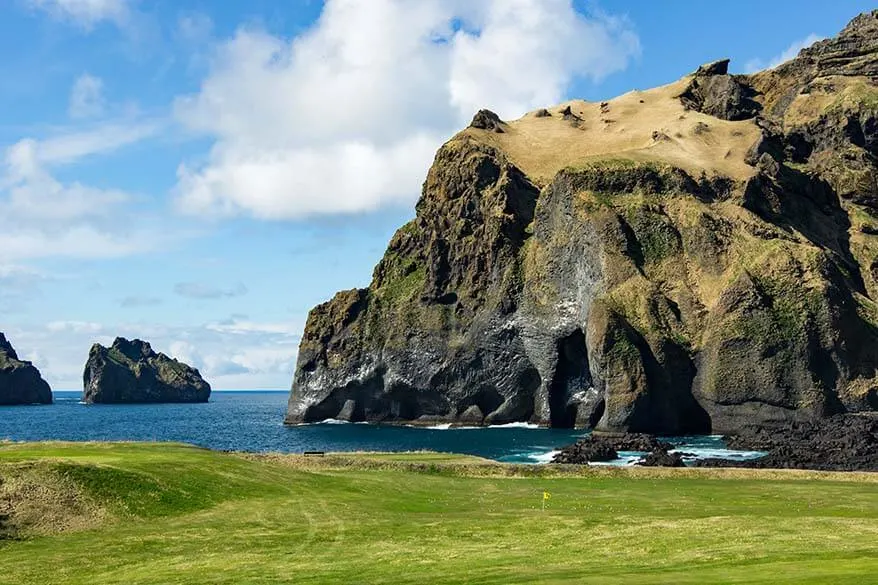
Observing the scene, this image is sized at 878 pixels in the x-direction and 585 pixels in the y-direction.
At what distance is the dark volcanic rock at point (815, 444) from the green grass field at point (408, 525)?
75.7 ft

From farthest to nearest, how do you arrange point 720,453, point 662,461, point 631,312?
point 631,312 < point 720,453 < point 662,461

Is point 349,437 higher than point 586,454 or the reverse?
higher

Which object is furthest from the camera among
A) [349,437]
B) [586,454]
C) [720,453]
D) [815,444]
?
[349,437]

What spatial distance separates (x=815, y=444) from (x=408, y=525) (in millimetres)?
79977

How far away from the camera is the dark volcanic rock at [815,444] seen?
3460 inches

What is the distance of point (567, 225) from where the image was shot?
575ft

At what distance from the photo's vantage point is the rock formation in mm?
143250

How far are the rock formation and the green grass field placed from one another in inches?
3140

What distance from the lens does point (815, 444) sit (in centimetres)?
10644

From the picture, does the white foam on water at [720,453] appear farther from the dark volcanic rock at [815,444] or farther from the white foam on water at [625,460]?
the white foam on water at [625,460]

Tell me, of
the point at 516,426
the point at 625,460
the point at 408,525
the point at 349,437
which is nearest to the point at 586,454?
the point at 625,460

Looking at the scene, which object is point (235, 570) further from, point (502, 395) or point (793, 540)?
point (502, 395)

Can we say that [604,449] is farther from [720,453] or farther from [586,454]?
[720,453]

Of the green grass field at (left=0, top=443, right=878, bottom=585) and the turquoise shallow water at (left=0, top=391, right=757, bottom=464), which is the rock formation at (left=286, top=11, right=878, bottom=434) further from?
the green grass field at (left=0, top=443, right=878, bottom=585)
